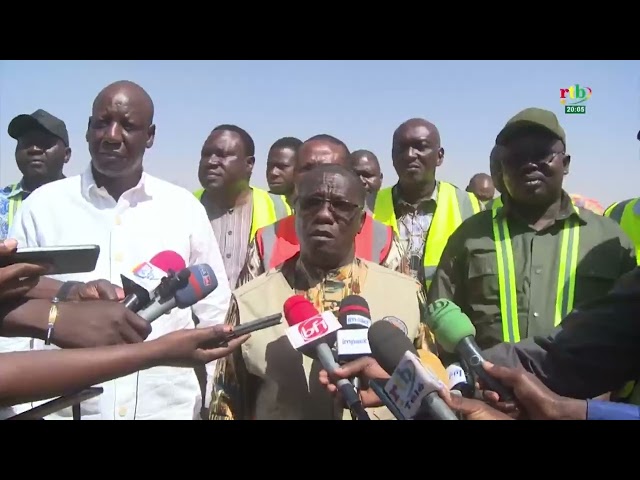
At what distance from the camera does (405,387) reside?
1648mm

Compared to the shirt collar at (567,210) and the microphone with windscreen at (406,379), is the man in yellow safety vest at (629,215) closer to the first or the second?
the shirt collar at (567,210)

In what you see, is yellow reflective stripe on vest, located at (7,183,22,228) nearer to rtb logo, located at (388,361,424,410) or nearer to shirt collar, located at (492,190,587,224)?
rtb logo, located at (388,361,424,410)

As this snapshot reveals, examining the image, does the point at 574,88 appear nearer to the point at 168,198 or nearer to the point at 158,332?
the point at 168,198

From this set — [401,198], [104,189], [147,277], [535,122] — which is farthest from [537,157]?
[104,189]

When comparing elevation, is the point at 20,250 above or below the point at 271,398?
above

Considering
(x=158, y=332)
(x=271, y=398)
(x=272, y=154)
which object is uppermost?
(x=272, y=154)

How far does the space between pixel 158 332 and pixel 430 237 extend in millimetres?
1567

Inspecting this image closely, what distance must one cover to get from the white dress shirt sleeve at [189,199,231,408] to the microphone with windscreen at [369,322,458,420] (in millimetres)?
809

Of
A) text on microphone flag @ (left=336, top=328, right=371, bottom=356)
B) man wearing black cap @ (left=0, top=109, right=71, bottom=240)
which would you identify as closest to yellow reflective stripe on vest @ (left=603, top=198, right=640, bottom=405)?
text on microphone flag @ (left=336, top=328, right=371, bottom=356)

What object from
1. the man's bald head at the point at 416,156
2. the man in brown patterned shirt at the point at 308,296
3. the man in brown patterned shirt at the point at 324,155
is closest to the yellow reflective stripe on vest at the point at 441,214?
the man's bald head at the point at 416,156

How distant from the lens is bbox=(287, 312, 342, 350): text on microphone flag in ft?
6.11

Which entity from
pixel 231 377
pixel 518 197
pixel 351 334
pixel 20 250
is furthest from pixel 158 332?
pixel 518 197

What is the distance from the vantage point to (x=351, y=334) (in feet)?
6.18

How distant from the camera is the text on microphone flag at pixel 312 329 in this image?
1.86m
